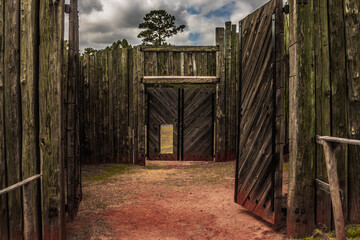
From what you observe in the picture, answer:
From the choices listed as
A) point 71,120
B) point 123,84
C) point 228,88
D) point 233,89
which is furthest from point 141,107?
point 71,120

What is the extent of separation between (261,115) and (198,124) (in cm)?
617

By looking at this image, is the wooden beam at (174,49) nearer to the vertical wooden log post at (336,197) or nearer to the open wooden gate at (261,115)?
the open wooden gate at (261,115)

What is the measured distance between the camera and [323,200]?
3.73 meters

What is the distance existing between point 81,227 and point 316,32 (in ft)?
14.1

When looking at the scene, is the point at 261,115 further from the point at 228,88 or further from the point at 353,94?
the point at 228,88

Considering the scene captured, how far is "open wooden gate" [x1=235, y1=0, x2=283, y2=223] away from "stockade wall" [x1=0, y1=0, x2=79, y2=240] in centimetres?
289

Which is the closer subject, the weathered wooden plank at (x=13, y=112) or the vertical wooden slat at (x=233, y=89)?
the weathered wooden plank at (x=13, y=112)

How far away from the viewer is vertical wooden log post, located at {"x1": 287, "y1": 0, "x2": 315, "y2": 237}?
146 inches

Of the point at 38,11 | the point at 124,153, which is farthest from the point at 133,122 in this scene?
the point at 38,11

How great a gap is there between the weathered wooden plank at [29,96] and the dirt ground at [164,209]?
35.9 inches

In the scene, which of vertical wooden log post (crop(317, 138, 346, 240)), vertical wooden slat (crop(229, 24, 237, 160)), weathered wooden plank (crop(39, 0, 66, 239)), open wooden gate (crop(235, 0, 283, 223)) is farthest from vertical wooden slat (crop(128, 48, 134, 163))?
vertical wooden log post (crop(317, 138, 346, 240))

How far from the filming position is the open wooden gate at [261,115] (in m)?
4.18

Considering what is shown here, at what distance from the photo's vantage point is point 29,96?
347 cm

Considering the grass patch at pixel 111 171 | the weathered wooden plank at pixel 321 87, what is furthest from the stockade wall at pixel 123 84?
the weathered wooden plank at pixel 321 87
